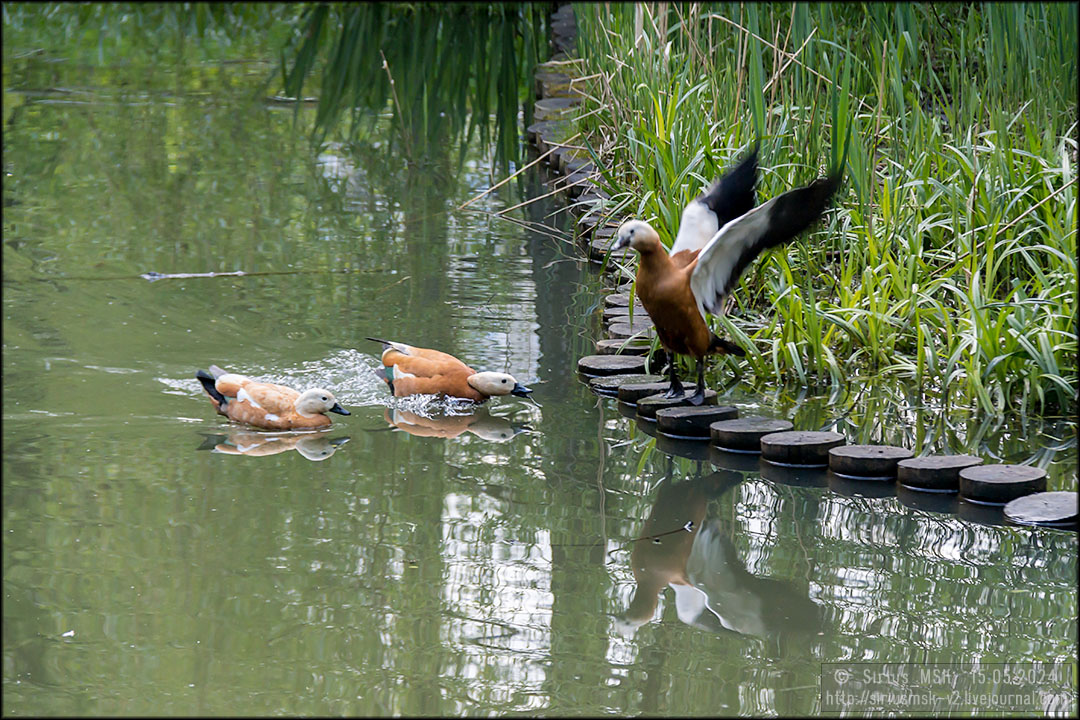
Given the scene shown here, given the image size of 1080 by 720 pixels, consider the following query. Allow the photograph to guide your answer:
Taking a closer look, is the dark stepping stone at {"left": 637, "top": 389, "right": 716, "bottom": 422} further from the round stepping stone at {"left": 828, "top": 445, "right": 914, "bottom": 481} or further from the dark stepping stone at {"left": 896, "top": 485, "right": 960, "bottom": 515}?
the dark stepping stone at {"left": 896, "top": 485, "right": 960, "bottom": 515}

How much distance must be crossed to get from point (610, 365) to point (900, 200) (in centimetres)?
145

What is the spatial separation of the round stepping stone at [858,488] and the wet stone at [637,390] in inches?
33.4

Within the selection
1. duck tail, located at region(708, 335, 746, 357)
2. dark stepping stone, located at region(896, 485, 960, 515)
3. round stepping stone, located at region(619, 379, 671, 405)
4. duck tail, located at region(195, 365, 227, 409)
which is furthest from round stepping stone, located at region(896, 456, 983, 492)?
duck tail, located at region(195, 365, 227, 409)

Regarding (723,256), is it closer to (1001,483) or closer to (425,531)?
(1001,483)

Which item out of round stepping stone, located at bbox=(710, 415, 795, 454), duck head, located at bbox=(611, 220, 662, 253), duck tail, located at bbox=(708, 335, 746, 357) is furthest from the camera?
duck tail, located at bbox=(708, 335, 746, 357)

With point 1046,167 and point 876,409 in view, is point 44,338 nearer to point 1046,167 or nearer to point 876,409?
point 876,409

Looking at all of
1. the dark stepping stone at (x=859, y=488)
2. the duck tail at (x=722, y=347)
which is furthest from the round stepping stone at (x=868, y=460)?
the duck tail at (x=722, y=347)

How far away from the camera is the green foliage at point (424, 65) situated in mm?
9547

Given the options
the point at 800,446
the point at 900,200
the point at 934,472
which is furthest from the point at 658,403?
the point at 900,200

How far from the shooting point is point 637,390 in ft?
15.5

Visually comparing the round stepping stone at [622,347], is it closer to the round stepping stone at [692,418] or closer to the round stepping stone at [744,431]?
the round stepping stone at [692,418]

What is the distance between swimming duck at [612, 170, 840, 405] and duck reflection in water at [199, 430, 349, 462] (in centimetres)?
119

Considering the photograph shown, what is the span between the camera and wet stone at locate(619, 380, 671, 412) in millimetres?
4727

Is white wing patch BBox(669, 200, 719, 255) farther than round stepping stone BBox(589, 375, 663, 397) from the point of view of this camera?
No
